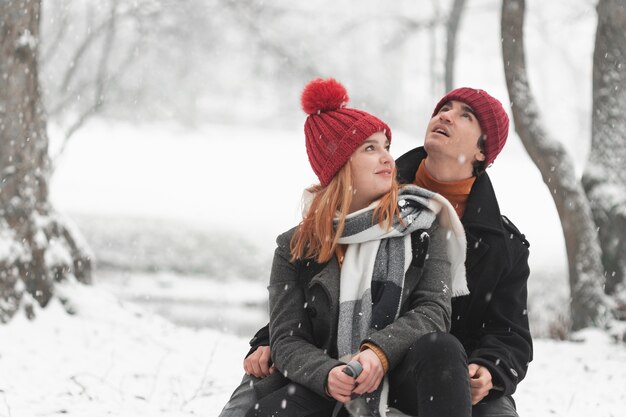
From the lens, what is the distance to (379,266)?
273 cm

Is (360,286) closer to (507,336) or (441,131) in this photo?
(507,336)

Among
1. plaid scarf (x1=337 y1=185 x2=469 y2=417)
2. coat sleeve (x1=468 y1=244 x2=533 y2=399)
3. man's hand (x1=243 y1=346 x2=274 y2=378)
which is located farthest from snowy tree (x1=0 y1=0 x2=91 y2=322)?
coat sleeve (x1=468 y1=244 x2=533 y2=399)

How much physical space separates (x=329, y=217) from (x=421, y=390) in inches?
28.6

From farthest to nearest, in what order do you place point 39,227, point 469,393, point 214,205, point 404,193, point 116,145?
point 116,145, point 214,205, point 39,227, point 404,193, point 469,393

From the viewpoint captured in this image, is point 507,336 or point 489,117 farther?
point 489,117

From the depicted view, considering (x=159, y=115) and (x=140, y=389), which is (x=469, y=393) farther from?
(x=159, y=115)

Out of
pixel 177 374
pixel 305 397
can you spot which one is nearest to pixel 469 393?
pixel 305 397

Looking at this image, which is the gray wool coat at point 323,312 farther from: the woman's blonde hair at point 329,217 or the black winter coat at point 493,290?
the black winter coat at point 493,290

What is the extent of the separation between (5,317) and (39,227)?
0.75 meters

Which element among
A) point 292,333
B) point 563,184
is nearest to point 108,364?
point 292,333

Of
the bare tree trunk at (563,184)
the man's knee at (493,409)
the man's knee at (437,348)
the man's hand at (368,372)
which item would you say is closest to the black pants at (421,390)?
the man's knee at (437,348)

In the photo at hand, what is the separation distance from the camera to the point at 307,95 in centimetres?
300

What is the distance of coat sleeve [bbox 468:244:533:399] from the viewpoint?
2.68m

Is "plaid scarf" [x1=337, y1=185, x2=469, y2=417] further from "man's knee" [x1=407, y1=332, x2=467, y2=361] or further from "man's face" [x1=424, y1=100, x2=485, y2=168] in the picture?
"man's face" [x1=424, y1=100, x2=485, y2=168]
